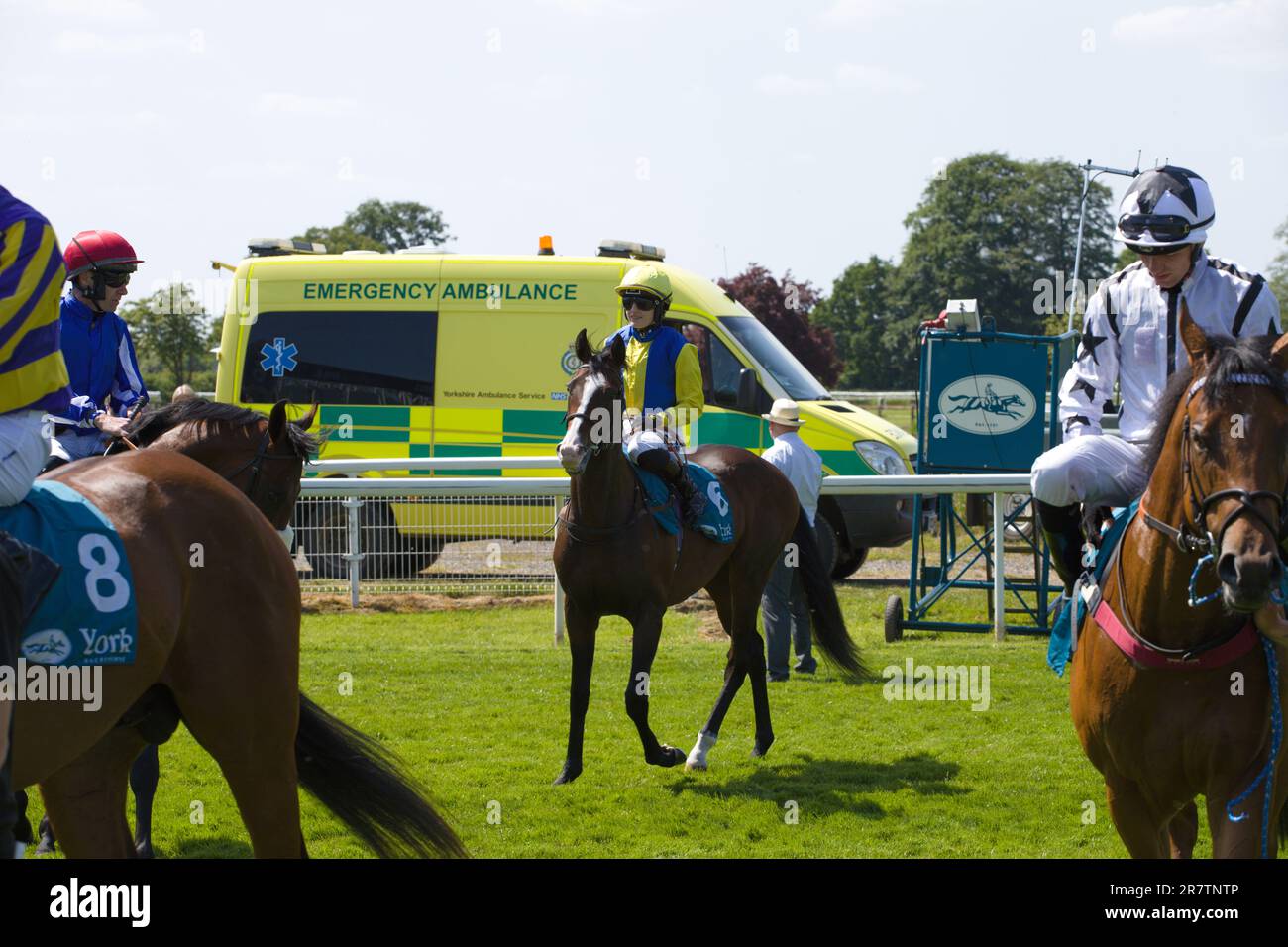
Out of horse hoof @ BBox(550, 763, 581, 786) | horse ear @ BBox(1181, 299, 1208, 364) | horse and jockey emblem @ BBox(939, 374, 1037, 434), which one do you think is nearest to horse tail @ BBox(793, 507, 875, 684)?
horse hoof @ BBox(550, 763, 581, 786)

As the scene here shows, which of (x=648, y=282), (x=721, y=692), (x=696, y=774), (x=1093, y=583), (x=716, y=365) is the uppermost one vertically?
(x=648, y=282)

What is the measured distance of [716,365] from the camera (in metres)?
12.0

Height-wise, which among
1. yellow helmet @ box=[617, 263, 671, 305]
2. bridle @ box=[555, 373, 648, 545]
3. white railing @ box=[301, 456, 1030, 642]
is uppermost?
yellow helmet @ box=[617, 263, 671, 305]

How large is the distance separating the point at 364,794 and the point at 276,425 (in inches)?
61.8

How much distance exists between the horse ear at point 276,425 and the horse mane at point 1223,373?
294cm

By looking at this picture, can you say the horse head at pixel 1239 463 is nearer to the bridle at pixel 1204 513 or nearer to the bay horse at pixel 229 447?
the bridle at pixel 1204 513

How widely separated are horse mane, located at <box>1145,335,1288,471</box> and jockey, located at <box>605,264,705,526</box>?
3.30 m

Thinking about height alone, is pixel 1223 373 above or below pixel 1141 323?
below

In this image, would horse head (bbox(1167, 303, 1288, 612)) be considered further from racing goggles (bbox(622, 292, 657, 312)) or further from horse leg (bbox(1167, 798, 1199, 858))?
racing goggles (bbox(622, 292, 657, 312))

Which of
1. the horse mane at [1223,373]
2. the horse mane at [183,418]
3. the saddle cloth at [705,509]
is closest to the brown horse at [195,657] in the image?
the horse mane at [183,418]

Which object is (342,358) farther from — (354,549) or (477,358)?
(354,549)

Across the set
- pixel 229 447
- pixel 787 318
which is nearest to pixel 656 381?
pixel 229 447

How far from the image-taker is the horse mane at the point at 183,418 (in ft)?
15.6

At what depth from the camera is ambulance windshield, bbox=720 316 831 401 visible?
12133 mm
